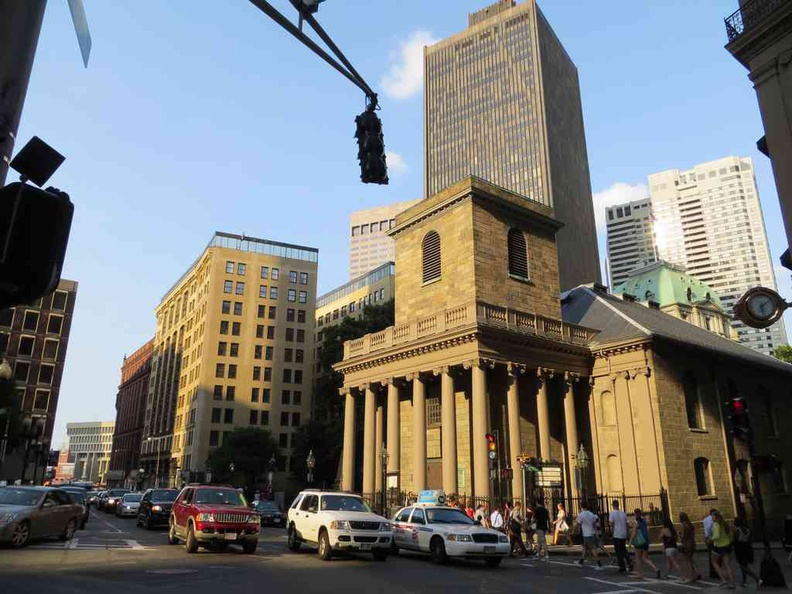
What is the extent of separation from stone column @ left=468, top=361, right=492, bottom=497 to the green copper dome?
62126 mm

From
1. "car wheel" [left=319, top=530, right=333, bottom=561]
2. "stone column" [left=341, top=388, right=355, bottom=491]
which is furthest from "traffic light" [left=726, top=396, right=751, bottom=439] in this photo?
"stone column" [left=341, top=388, right=355, bottom=491]

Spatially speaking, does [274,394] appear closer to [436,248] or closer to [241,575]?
[436,248]

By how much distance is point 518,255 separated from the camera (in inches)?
1385

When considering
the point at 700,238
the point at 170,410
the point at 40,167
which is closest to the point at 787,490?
the point at 40,167

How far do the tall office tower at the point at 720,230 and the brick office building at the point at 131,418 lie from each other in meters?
154

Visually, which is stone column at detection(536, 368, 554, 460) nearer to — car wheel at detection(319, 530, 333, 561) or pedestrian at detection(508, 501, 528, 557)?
pedestrian at detection(508, 501, 528, 557)

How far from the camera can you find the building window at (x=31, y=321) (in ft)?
258

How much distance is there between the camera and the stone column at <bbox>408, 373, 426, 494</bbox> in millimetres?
28475

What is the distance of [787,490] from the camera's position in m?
37.5

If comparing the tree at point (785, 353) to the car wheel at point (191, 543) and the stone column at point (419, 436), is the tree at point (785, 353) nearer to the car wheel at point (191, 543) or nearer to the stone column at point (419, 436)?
the stone column at point (419, 436)

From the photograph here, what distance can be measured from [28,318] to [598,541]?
83.4 meters

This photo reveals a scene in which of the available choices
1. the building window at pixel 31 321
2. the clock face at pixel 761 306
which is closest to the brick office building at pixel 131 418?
the building window at pixel 31 321

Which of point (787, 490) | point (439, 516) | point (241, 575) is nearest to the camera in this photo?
point (241, 575)

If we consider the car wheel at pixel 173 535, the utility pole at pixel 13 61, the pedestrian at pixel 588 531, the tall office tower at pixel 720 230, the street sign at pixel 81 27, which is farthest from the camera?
the tall office tower at pixel 720 230
